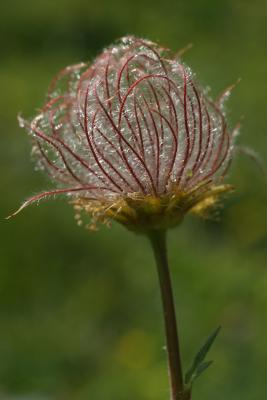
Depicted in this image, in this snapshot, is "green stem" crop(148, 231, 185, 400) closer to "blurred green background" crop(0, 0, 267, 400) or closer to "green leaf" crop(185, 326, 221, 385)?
"green leaf" crop(185, 326, 221, 385)

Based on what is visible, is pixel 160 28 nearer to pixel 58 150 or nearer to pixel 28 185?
pixel 28 185

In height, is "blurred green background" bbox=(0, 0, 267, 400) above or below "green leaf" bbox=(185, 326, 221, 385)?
above

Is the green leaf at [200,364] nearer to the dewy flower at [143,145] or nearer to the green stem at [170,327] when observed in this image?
the green stem at [170,327]

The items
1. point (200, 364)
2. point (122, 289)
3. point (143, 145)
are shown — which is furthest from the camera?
point (122, 289)

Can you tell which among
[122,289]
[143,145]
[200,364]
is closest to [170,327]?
[200,364]

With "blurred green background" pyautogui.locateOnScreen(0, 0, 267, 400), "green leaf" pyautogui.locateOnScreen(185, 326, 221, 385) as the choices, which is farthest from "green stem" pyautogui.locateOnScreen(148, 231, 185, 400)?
"blurred green background" pyautogui.locateOnScreen(0, 0, 267, 400)

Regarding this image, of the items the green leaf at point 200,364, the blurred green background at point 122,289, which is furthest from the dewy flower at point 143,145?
the blurred green background at point 122,289

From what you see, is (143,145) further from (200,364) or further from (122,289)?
(122,289)
